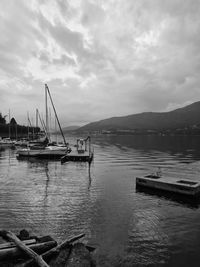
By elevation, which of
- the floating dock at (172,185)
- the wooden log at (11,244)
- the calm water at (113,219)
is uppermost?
the wooden log at (11,244)

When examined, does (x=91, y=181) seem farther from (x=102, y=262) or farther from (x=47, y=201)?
(x=102, y=262)

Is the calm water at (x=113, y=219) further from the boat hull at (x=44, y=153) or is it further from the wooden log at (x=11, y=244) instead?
the boat hull at (x=44, y=153)

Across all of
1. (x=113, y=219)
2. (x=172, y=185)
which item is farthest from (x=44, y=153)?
(x=113, y=219)

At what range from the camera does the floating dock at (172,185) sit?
60.4 ft

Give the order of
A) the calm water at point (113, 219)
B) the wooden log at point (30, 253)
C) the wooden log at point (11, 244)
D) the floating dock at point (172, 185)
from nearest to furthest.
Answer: the wooden log at point (30, 253), the wooden log at point (11, 244), the calm water at point (113, 219), the floating dock at point (172, 185)

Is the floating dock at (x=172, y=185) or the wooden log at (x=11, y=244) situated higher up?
the wooden log at (x=11, y=244)

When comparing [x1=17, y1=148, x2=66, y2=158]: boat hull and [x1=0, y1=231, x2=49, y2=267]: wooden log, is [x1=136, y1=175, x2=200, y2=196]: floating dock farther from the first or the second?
[x1=17, y1=148, x2=66, y2=158]: boat hull

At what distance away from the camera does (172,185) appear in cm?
1938

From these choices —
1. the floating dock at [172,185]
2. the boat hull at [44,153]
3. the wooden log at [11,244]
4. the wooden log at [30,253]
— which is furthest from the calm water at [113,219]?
the boat hull at [44,153]

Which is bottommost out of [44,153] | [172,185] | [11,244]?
[172,185]

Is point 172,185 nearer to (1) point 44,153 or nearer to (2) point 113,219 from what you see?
(2) point 113,219

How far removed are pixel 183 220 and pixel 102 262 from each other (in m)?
7.34

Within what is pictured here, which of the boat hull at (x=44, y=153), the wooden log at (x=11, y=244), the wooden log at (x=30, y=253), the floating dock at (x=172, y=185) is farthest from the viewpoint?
the boat hull at (x=44, y=153)

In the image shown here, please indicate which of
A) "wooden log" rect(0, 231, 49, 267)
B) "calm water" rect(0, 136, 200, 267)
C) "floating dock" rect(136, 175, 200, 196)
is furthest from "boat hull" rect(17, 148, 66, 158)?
"wooden log" rect(0, 231, 49, 267)
